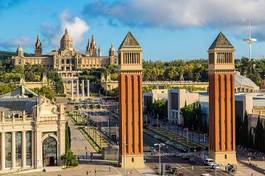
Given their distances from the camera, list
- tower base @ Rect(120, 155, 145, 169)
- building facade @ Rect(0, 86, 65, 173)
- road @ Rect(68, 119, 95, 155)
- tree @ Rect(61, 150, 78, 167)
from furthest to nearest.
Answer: road @ Rect(68, 119, 95, 155) < tower base @ Rect(120, 155, 145, 169) < tree @ Rect(61, 150, 78, 167) < building facade @ Rect(0, 86, 65, 173)

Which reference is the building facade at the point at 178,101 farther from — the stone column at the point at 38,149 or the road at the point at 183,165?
the stone column at the point at 38,149

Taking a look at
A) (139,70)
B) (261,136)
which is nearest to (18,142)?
(139,70)

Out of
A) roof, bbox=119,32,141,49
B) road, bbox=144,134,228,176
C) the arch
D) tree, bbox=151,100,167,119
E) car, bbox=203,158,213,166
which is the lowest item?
road, bbox=144,134,228,176

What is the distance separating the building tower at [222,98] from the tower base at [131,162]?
10901 millimetres

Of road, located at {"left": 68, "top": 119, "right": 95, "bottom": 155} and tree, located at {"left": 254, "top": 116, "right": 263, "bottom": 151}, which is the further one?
road, located at {"left": 68, "top": 119, "right": 95, "bottom": 155}

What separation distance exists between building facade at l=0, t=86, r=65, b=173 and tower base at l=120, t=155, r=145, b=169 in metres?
8.24

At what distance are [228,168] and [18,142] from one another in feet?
91.9

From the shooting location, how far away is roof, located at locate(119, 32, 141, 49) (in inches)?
3314

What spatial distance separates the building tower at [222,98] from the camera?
86438 millimetres

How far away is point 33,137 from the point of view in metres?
81.7

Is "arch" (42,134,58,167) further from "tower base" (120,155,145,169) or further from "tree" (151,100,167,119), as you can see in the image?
"tree" (151,100,167,119)

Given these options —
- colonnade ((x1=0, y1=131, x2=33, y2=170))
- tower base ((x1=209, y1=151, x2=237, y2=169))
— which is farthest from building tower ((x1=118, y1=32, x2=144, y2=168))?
colonnade ((x1=0, y1=131, x2=33, y2=170))

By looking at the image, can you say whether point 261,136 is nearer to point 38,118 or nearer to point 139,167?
point 139,167

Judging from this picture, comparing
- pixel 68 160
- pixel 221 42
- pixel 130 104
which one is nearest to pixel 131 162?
Result: pixel 130 104
